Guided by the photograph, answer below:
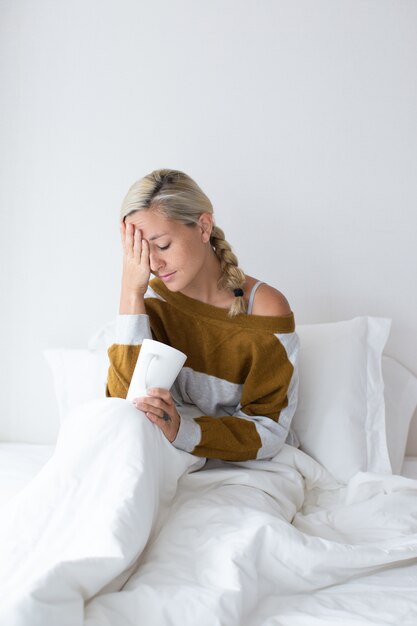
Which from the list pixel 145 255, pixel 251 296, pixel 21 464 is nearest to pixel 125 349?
pixel 145 255

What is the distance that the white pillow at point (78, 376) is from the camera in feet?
6.81

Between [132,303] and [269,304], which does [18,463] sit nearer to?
[132,303]

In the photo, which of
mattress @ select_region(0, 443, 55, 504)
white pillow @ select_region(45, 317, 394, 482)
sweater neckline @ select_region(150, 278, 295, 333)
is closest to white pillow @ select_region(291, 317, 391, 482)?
white pillow @ select_region(45, 317, 394, 482)

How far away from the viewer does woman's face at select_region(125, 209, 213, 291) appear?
170cm

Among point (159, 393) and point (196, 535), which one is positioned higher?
point (159, 393)

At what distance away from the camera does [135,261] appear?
5.74 feet

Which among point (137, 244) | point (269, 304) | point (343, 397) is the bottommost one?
point (343, 397)

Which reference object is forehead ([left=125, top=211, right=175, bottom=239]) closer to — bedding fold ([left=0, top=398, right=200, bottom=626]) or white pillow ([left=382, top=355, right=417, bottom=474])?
bedding fold ([left=0, top=398, right=200, bottom=626])

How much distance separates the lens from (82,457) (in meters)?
1.35

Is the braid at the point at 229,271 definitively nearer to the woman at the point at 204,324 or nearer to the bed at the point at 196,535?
the woman at the point at 204,324

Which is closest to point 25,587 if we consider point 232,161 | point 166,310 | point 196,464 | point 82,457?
point 82,457

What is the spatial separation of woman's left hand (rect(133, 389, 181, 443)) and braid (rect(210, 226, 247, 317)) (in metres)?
0.32

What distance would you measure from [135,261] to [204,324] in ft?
0.73

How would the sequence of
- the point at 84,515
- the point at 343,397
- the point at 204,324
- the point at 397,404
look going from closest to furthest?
the point at 84,515, the point at 204,324, the point at 343,397, the point at 397,404
